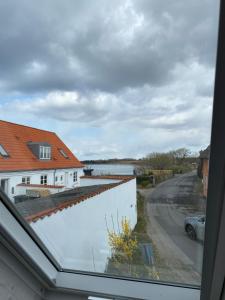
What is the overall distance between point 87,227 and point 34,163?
0.52 meters

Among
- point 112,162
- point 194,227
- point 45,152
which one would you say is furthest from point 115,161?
point 194,227

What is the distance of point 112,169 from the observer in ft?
4.17

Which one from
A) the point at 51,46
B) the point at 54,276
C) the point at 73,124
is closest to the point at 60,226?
the point at 54,276

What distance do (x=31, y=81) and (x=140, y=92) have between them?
410 millimetres

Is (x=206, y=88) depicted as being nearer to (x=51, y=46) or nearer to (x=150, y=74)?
(x=150, y=74)

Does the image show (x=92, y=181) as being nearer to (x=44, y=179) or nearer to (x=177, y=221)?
(x=44, y=179)

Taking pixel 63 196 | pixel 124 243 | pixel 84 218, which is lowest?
pixel 124 243

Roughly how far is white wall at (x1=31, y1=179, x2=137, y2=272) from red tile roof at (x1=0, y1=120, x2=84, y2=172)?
23 cm

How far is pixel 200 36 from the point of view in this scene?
32.5 inches

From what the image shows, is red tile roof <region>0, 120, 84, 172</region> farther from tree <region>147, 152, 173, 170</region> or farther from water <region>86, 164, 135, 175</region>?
tree <region>147, 152, 173, 170</region>

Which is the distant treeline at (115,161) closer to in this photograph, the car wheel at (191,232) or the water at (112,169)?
the water at (112,169)

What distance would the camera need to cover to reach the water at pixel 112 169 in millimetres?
1217

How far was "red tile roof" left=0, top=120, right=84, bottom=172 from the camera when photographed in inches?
42.8

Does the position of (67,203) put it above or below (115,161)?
below
